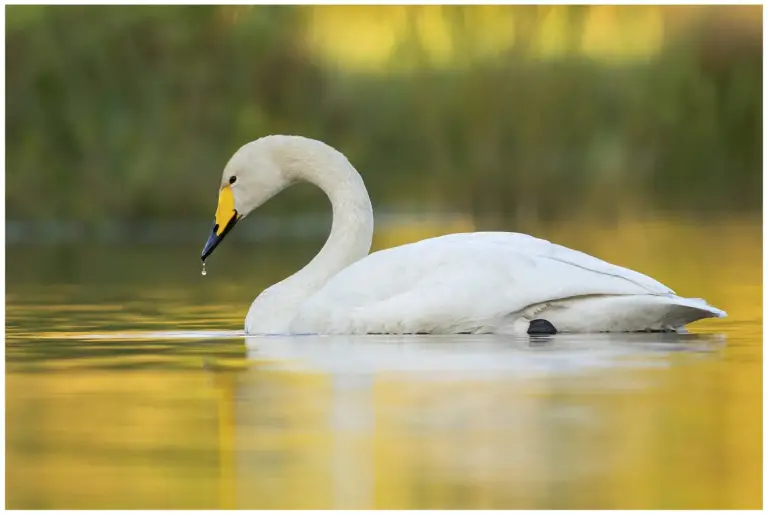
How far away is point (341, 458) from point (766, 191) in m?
6.26

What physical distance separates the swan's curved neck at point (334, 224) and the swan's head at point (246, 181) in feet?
0.38

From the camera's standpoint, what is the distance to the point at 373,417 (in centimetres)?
710

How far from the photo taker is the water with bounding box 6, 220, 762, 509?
19.2ft

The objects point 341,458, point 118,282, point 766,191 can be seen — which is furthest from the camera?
point 118,282

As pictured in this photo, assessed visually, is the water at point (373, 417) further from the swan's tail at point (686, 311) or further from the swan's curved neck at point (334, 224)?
the swan's curved neck at point (334, 224)

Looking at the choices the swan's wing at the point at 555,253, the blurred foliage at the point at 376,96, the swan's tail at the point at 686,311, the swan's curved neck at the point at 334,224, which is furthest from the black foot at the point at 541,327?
the blurred foliage at the point at 376,96

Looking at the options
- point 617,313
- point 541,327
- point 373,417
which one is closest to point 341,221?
point 541,327

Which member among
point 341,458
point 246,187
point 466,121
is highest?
point 466,121

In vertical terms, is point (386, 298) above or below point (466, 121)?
below

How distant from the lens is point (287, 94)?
25.5 meters

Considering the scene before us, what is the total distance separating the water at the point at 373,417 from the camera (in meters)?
5.84

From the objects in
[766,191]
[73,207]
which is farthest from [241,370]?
[73,207]

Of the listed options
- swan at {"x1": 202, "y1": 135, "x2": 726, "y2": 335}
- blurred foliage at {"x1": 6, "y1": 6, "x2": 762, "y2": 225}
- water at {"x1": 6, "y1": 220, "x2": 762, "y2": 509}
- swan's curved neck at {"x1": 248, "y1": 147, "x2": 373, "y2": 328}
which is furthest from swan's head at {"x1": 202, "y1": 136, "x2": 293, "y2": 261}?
blurred foliage at {"x1": 6, "y1": 6, "x2": 762, "y2": 225}

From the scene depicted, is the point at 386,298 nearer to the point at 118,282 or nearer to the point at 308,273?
the point at 308,273
